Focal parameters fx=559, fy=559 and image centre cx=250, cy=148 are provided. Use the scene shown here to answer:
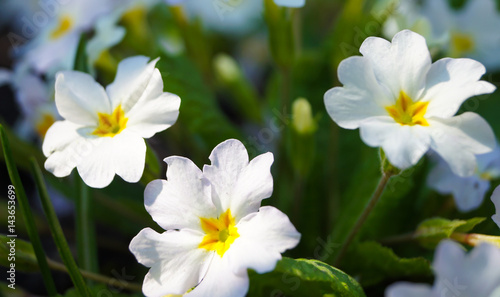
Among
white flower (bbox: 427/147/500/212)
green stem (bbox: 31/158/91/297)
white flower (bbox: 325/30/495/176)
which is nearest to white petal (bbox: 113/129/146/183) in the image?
green stem (bbox: 31/158/91/297)

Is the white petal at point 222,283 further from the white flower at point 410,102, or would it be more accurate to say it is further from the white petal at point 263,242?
the white flower at point 410,102

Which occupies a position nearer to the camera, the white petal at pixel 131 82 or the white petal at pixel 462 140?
the white petal at pixel 462 140

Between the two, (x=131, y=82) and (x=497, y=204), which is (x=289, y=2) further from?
(x=497, y=204)

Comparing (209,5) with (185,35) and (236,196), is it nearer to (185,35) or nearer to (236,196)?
(185,35)

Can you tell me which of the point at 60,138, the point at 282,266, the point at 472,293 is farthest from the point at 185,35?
the point at 472,293

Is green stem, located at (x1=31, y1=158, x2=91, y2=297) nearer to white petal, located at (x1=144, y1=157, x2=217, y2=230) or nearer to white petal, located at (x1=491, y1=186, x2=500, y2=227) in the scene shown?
white petal, located at (x1=144, y1=157, x2=217, y2=230)

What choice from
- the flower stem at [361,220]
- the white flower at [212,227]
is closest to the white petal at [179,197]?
the white flower at [212,227]
